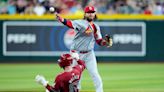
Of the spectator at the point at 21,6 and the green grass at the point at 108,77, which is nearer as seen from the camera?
the green grass at the point at 108,77

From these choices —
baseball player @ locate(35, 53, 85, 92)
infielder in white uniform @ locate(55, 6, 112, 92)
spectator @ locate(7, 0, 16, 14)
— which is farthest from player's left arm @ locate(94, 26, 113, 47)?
spectator @ locate(7, 0, 16, 14)

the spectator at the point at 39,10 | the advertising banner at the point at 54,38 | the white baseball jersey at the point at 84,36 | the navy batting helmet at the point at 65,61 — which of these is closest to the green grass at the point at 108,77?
the advertising banner at the point at 54,38

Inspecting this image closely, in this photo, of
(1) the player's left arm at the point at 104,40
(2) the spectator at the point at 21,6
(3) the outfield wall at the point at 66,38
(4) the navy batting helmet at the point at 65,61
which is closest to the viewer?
(4) the navy batting helmet at the point at 65,61

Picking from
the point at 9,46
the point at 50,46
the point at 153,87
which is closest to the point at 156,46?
the point at 50,46

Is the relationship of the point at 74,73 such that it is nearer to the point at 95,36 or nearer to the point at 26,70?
the point at 95,36

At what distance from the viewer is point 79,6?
22844mm

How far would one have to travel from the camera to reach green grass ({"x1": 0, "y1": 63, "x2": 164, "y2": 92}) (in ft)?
49.9

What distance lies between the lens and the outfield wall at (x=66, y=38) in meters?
22.4

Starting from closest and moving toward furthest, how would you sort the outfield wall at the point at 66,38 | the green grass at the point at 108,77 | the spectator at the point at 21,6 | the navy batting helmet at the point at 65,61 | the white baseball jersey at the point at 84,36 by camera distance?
the navy batting helmet at the point at 65,61, the white baseball jersey at the point at 84,36, the green grass at the point at 108,77, the outfield wall at the point at 66,38, the spectator at the point at 21,6

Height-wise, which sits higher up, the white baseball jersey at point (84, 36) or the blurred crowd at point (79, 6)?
the blurred crowd at point (79, 6)

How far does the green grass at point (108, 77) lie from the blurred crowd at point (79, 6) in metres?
2.37

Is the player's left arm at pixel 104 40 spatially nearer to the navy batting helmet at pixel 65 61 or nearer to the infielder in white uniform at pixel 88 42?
the infielder in white uniform at pixel 88 42

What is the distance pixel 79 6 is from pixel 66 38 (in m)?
1.34

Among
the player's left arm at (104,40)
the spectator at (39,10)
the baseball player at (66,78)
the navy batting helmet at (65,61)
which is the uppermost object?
the spectator at (39,10)
